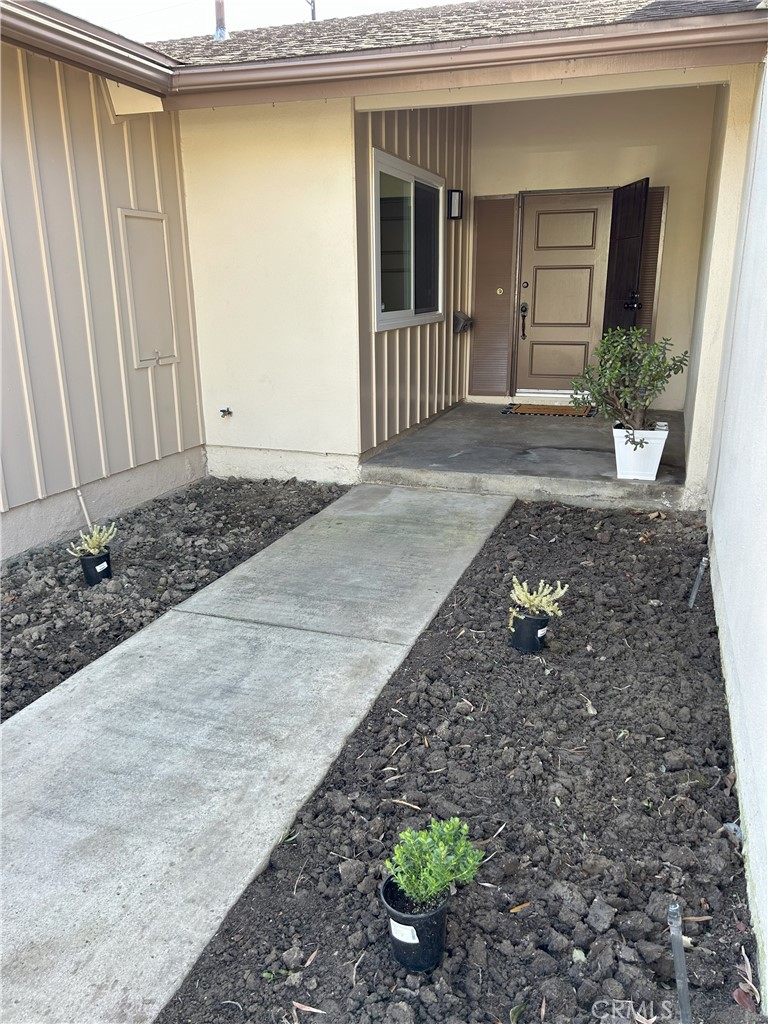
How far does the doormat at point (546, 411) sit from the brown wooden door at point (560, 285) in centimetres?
36

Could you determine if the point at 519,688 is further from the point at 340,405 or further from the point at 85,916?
the point at 340,405

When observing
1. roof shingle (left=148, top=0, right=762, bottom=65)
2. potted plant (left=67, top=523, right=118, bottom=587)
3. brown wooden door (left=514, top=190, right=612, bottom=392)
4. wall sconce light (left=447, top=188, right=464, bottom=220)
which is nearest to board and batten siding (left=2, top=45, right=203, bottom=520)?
potted plant (left=67, top=523, right=118, bottom=587)

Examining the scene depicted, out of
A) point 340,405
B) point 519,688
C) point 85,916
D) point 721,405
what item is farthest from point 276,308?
point 85,916

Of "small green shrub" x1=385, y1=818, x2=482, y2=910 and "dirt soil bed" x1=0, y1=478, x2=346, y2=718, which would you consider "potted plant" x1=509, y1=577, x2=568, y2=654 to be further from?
"dirt soil bed" x1=0, y1=478, x2=346, y2=718

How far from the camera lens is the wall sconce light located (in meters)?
7.42

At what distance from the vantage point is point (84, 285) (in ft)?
15.4

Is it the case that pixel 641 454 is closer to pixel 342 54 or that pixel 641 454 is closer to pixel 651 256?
pixel 342 54

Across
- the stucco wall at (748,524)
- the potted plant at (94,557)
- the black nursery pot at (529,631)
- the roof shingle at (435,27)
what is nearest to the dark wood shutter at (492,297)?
the roof shingle at (435,27)

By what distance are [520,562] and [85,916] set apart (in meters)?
2.88

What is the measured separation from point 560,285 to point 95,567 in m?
6.08

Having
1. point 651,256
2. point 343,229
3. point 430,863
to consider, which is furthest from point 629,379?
point 430,863

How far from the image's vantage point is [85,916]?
1.95m

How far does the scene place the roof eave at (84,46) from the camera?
3604 millimetres

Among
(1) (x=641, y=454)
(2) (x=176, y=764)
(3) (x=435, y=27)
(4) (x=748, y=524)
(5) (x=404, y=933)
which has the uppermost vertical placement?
(3) (x=435, y=27)
